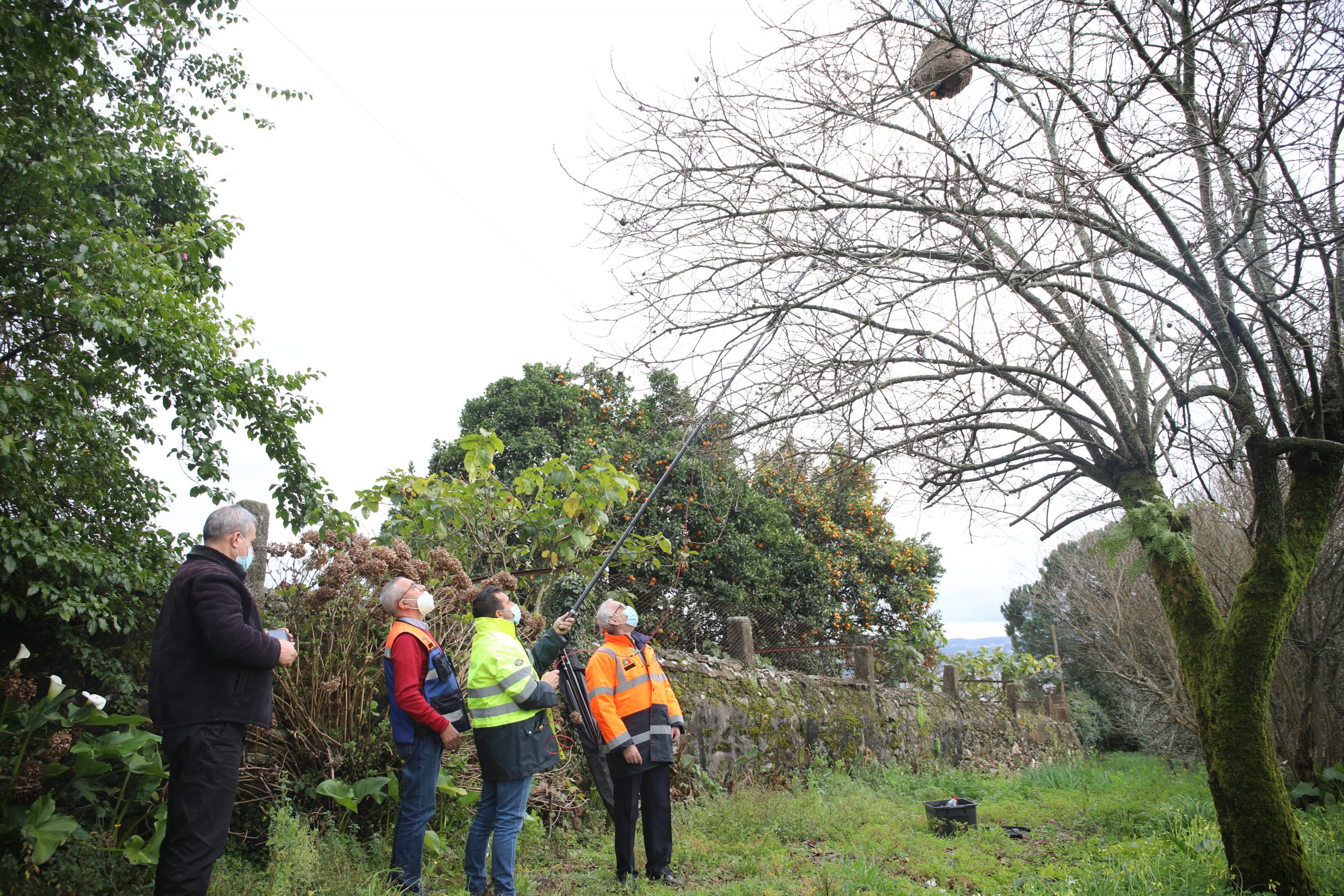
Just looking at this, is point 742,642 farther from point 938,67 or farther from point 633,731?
point 938,67

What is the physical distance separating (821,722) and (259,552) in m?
5.93

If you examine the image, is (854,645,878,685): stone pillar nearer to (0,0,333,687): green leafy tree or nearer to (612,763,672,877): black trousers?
(612,763,672,877): black trousers

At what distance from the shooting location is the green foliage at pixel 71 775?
3.42m

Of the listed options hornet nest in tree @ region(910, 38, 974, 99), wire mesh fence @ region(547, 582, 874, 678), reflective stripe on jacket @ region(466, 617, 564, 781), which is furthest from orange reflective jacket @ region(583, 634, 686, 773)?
hornet nest in tree @ region(910, 38, 974, 99)

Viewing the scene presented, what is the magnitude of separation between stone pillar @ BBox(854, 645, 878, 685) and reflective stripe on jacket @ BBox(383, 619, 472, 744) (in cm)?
648

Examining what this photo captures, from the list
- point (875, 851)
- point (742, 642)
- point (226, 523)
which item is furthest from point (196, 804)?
point (742, 642)

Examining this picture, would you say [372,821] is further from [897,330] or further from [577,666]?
[897,330]

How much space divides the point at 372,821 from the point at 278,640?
1.97 meters

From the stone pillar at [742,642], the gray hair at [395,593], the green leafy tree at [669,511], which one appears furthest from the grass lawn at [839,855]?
the green leafy tree at [669,511]

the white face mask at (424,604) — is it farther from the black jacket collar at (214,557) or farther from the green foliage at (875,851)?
the green foliage at (875,851)

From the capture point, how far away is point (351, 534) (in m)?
5.53

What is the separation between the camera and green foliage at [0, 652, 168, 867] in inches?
135

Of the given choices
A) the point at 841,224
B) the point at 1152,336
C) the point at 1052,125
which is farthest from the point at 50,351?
the point at 1152,336

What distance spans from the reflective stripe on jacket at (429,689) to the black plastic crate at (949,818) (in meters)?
4.00
